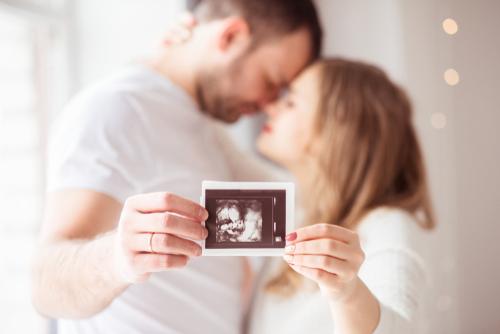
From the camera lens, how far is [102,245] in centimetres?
84

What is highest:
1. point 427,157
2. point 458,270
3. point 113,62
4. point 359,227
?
point 113,62

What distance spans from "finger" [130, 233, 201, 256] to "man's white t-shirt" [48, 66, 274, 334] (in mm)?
325

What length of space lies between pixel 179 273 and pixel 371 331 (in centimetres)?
50

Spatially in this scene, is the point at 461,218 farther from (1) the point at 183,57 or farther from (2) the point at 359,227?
(1) the point at 183,57

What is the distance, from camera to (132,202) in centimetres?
77

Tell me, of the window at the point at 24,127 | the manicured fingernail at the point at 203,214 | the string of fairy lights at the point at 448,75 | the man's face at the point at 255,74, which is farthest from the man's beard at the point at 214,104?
the manicured fingernail at the point at 203,214

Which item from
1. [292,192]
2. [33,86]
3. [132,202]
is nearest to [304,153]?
[292,192]

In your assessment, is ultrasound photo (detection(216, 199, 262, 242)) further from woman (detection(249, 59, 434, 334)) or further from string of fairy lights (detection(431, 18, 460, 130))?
string of fairy lights (detection(431, 18, 460, 130))

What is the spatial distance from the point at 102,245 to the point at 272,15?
91cm

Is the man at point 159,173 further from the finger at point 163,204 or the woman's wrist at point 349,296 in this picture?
the woman's wrist at point 349,296

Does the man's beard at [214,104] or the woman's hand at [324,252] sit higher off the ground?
the man's beard at [214,104]

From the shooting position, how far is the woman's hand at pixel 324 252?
0.79 meters

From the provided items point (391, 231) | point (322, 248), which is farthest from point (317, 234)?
point (391, 231)

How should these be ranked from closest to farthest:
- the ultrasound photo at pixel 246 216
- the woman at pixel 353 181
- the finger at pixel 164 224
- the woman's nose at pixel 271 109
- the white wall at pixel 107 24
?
the finger at pixel 164 224, the ultrasound photo at pixel 246 216, the woman at pixel 353 181, the woman's nose at pixel 271 109, the white wall at pixel 107 24
